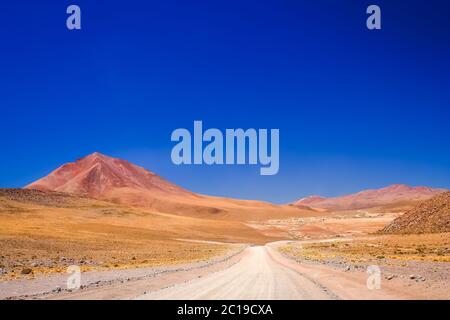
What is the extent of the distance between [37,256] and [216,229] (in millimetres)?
109653

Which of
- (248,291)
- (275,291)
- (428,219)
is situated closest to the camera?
(275,291)

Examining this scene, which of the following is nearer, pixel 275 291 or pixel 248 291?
pixel 275 291

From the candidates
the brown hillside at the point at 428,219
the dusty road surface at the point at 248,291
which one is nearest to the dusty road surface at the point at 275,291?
the dusty road surface at the point at 248,291

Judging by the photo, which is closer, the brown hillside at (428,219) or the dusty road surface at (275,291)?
the dusty road surface at (275,291)

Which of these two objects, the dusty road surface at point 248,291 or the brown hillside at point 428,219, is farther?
the brown hillside at point 428,219

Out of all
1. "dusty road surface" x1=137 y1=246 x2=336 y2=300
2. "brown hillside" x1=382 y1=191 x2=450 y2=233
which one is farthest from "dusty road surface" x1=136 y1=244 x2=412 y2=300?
"brown hillside" x1=382 y1=191 x2=450 y2=233

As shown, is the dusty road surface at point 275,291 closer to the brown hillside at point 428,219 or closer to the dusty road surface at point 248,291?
the dusty road surface at point 248,291

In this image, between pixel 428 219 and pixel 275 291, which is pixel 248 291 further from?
pixel 428 219

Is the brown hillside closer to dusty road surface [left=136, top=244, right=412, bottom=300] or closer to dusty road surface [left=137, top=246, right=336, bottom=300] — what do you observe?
dusty road surface [left=136, top=244, right=412, bottom=300]

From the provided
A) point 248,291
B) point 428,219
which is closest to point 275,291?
point 248,291

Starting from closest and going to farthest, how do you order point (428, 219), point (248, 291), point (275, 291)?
point (275, 291) → point (248, 291) → point (428, 219)
